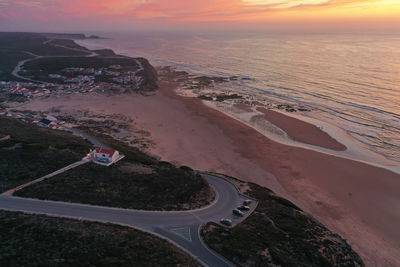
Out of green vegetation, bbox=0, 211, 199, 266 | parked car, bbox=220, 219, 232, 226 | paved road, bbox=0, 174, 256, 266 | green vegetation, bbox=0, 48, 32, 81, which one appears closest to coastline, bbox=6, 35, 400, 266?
parked car, bbox=220, 219, 232, 226

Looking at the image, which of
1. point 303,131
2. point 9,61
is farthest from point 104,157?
point 9,61

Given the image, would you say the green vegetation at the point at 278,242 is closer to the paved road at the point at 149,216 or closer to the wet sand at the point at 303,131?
the paved road at the point at 149,216

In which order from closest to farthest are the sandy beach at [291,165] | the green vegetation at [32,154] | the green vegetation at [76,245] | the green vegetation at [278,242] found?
the green vegetation at [76,245] < the green vegetation at [278,242] < the green vegetation at [32,154] < the sandy beach at [291,165]

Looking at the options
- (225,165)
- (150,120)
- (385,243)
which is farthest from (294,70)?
(385,243)

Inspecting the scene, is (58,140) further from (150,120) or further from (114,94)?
(114,94)

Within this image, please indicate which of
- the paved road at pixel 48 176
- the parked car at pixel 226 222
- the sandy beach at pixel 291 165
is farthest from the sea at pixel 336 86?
the paved road at pixel 48 176

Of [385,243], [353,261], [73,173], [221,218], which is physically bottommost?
[385,243]

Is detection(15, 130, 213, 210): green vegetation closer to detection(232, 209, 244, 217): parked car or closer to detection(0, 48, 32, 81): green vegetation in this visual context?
detection(232, 209, 244, 217): parked car
